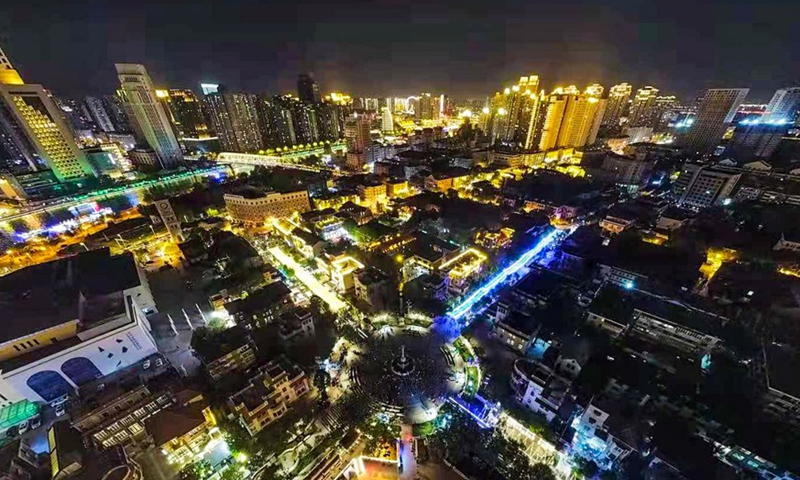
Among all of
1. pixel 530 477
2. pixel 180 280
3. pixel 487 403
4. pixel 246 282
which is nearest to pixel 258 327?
pixel 246 282

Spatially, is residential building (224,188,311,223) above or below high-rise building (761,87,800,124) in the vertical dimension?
below

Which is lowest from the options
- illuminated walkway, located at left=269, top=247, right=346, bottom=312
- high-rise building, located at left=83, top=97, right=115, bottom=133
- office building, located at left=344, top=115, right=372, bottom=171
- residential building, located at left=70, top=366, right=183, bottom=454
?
illuminated walkway, located at left=269, top=247, right=346, bottom=312

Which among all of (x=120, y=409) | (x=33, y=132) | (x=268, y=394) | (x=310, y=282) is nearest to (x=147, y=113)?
(x=33, y=132)

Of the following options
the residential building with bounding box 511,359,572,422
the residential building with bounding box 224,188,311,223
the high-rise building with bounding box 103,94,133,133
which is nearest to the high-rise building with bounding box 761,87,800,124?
the residential building with bounding box 511,359,572,422

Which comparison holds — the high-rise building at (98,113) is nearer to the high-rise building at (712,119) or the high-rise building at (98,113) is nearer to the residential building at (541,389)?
the residential building at (541,389)

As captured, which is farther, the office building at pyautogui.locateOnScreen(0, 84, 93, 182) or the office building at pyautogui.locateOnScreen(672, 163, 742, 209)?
the office building at pyautogui.locateOnScreen(0, 84, 93, 182)

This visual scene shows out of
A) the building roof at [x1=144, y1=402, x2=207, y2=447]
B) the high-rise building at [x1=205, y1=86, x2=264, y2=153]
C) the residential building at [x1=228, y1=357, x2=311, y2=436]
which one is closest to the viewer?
the building roof at [x1=144, y1=402, x2=207, y2=447]

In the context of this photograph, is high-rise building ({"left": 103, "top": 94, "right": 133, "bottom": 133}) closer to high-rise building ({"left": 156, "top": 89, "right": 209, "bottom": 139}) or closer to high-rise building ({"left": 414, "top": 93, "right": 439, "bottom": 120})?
high-rise building ({"left": 156, "top": 89, "right": 209, "bottom": 139})

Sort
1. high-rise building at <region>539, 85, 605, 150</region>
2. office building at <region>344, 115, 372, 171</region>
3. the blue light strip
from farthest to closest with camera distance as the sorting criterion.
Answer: high-rise building at <region>539, 85, 605, 150</region> → office building at <region>344, 115, 372, 171</region> → the blue light strip
